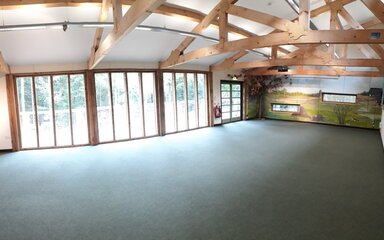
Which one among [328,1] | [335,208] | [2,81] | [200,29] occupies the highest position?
[328,1]

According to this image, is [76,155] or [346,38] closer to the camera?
[346,38]

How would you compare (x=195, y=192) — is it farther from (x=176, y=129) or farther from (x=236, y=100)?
(x=236, y=100)

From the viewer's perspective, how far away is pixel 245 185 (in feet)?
13.7

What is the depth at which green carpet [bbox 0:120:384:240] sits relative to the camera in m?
2.89

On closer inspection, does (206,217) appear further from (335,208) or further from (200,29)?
(200,29)

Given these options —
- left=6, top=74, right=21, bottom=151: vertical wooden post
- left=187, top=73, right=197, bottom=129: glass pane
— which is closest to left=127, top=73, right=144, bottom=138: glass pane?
left=187, top=73, right=197, bottom=129: glass pane

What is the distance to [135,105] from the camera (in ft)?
26.6

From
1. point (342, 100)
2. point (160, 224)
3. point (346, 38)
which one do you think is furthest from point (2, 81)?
point (342, 100)

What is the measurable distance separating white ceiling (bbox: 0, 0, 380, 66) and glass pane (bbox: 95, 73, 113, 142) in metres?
0.71

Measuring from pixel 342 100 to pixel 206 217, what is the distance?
965 cm

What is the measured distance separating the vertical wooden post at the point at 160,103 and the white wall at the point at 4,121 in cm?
426

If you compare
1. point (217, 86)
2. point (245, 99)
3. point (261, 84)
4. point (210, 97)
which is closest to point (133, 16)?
point (210, 97)

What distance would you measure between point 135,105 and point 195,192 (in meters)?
4.90

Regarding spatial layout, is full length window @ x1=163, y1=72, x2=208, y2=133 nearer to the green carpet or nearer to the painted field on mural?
the green carpet
